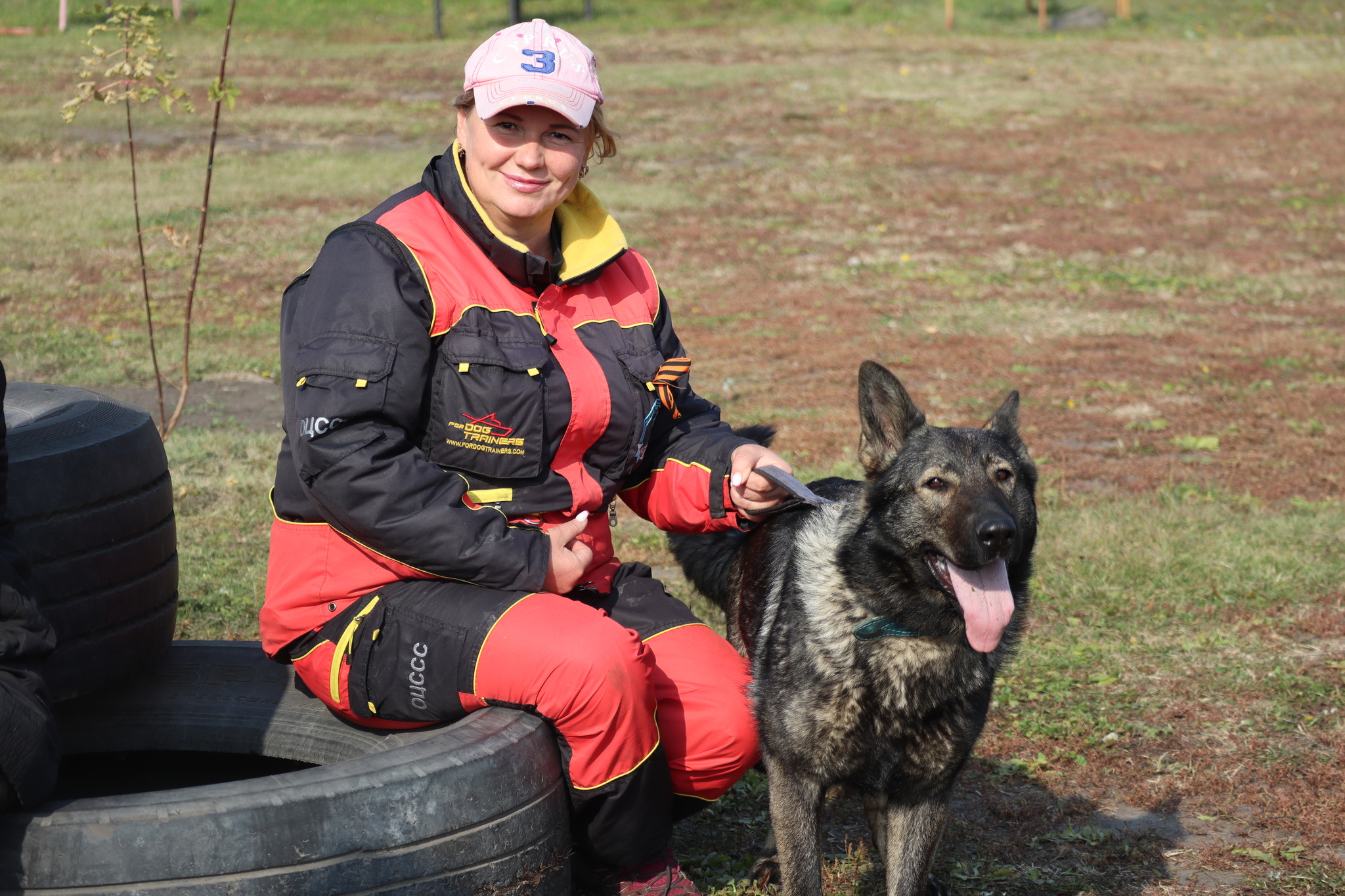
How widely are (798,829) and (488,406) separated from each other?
132 centimetres

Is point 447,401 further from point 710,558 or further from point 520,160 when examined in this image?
point 710,558

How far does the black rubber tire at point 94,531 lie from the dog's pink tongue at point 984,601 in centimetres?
216

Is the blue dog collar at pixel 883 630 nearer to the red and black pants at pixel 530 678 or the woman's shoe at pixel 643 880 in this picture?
the red and black pants at pixel 530 678

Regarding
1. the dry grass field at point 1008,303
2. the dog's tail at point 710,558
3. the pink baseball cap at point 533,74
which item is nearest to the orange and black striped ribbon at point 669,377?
the dog's tail at point 710,558

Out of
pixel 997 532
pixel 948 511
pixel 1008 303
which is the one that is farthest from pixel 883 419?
pixel 1008 303

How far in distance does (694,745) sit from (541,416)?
0.93 metres

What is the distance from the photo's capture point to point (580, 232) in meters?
3.26

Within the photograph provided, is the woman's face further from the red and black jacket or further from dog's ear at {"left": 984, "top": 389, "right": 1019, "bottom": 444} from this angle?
dog's ear at {"left": 984, "top": 389, "right": 1019, "bottom": 444}

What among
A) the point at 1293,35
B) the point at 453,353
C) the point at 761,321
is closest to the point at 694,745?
the point at 453,353

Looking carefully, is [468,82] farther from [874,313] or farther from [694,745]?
[874,313]

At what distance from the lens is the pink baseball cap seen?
2.95 m

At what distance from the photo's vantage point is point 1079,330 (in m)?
10.3

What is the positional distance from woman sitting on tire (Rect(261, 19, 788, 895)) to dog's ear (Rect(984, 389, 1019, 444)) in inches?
34.8

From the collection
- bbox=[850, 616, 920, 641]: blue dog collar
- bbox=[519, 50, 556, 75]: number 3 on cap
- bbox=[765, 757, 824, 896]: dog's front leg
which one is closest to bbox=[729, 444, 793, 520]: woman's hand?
bbox=[850, 616, 920, 641]: blue dog collar
